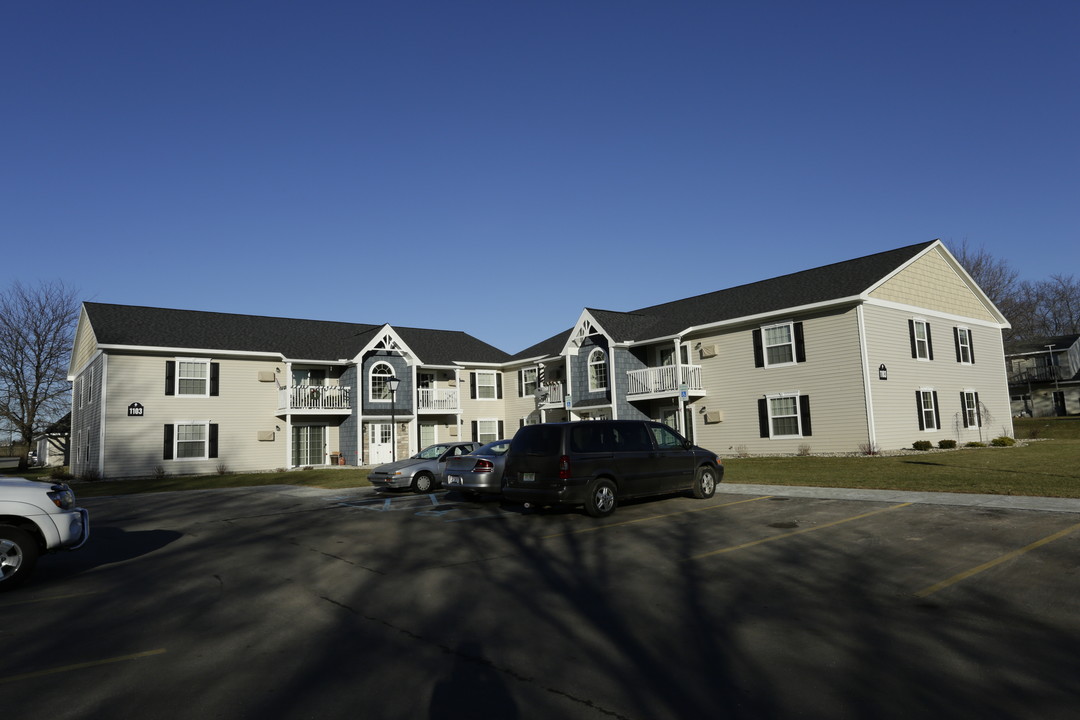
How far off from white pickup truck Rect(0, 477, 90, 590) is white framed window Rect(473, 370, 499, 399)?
95.8 ft

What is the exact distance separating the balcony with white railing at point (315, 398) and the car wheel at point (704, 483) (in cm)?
2218

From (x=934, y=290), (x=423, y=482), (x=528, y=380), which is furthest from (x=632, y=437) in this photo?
(x=528, y=380)

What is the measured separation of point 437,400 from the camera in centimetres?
3494

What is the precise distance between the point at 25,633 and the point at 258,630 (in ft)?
6.94

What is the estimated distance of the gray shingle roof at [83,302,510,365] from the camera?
30078mm

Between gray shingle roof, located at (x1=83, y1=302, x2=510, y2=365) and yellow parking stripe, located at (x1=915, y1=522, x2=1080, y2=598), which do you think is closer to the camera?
yellow parking stripe, located at (x1=915, y1=522, x2=1080, y2=598)

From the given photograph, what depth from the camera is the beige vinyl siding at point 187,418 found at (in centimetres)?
2845

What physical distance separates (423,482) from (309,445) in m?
16.4

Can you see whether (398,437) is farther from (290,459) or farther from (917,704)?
(917,704)

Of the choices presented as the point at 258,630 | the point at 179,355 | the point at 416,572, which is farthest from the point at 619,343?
the point at 258,630

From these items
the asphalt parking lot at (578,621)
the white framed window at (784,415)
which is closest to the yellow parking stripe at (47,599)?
the asphalt parking lot at (578,621)

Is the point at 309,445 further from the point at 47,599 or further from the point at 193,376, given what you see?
the point at 47,599

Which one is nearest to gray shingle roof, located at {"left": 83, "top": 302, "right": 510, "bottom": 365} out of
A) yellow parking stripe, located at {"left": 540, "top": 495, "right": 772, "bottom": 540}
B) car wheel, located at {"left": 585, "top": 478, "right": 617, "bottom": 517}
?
car wheel, located at {"left": 585, "top": 478, "right": 617, "bottom": 517}

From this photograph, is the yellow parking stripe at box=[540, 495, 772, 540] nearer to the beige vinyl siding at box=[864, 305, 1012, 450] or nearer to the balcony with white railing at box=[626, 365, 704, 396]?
the beige vinyl siding at box=[864, 305, 1012, 450]
